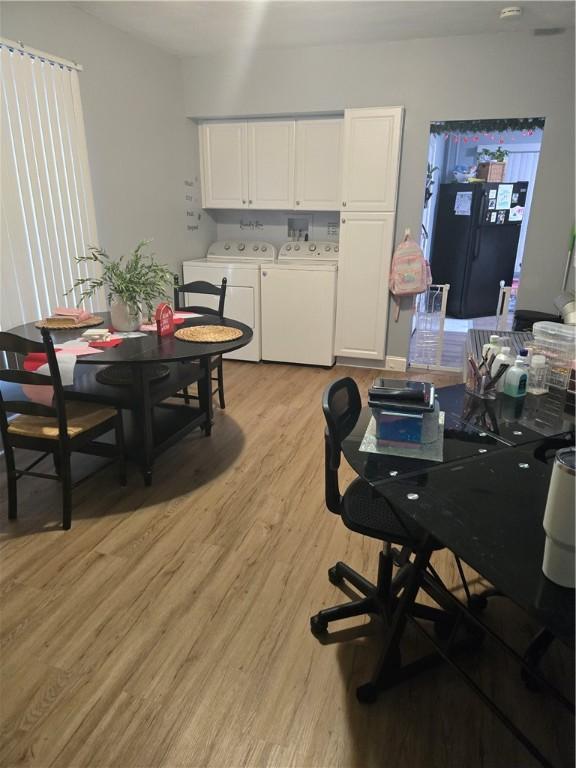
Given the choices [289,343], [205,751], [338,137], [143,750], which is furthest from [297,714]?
[338,137]


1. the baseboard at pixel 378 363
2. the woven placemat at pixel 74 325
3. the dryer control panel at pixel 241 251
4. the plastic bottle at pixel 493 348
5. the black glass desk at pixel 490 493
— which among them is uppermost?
the dryer control panel at pixel 241 251

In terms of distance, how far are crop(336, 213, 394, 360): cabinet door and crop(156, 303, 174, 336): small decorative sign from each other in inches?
83.5

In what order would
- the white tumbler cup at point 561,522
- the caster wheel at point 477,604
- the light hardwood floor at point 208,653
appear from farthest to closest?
the caster wheel at point 477,604, the light hardwood floor at point 208,653, the white tumbler cup at point 561,522

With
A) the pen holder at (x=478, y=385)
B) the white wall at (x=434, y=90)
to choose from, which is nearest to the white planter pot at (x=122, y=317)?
the pen holder at (x=478, y=385)

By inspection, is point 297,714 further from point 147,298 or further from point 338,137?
point 338,137

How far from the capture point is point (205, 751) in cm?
134

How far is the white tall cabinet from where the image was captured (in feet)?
13.2

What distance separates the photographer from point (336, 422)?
1528mm

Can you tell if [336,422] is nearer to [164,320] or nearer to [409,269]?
[164,320]

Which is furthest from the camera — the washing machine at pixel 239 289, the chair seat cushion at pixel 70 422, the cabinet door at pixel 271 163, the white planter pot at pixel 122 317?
the washing machine at pixel 239 289

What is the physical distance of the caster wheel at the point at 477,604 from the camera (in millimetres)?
1813

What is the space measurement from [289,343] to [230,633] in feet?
10.4

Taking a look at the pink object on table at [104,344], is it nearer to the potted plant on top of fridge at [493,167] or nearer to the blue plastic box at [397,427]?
the blue plastic box at [397,427]

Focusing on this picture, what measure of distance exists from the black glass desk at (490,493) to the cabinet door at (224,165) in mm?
3643
